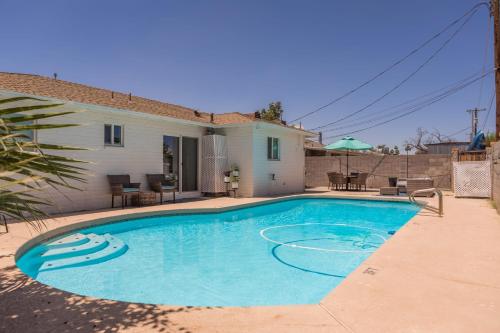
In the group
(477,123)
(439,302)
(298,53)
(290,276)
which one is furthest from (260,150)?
(477,123)

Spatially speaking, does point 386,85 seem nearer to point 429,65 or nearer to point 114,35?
point 429,65

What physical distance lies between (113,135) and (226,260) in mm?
6539

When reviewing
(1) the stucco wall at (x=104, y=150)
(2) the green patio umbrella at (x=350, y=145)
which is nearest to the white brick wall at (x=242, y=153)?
(1) the stucco wall at (x=104, y=150)

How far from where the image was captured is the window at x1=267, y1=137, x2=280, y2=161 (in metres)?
14.5

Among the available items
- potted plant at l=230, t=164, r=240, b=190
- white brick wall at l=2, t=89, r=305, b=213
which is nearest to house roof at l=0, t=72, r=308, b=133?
white brick wall at l=2, t=89, r=305, b=213

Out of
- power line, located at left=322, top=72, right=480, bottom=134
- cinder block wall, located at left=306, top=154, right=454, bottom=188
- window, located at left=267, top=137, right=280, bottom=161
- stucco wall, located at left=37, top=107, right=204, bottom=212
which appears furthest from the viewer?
power line, located at left=322, top=72, right=480, bottom=134

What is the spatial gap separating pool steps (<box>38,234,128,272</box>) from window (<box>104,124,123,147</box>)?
183 inches

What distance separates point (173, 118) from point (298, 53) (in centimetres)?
Answer: 1018

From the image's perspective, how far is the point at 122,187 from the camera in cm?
935

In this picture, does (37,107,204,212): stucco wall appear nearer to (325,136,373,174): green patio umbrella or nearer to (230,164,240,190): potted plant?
(230,164,240,190): potted plant

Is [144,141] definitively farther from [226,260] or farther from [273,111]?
[273,111]

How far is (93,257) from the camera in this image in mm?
5211

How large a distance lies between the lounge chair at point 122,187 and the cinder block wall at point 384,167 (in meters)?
12.3

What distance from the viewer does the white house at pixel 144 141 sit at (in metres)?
8.84
